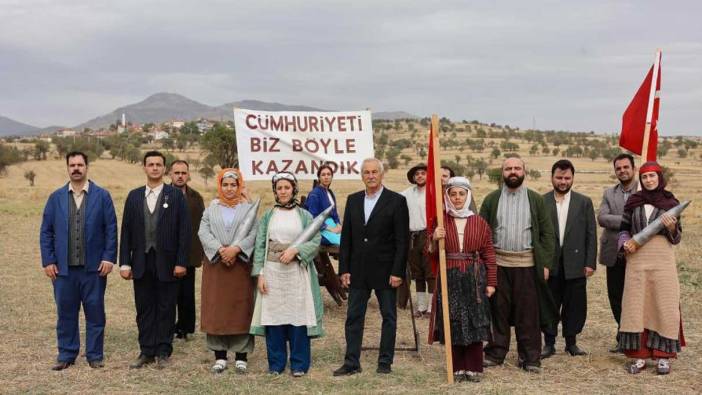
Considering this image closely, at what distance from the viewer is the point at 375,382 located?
629 cm

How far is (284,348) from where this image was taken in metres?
6.54

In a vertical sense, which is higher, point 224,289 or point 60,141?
point 60,141

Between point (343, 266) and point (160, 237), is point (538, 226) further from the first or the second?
point (160, 237)

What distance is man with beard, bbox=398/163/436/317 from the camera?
28.3 ft

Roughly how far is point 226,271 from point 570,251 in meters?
3.38

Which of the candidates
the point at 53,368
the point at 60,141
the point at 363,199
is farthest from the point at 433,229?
the point at 60,141

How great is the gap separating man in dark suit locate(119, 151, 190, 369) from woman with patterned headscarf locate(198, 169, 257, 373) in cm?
38

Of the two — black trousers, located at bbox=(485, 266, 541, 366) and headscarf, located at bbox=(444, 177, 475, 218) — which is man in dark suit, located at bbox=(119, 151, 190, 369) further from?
black trousers, located at bbox=(485, 266, 541, 366)

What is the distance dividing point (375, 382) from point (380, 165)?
189cm

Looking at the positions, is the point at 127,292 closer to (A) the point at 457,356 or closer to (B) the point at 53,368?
(B) the point at 53,368

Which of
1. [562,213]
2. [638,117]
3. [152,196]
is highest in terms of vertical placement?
[638,117]

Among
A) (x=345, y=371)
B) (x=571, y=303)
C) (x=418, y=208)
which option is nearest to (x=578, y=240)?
(x=571, y=303)

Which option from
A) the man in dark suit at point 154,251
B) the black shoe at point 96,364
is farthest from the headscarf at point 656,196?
the black shoe at point 96,364

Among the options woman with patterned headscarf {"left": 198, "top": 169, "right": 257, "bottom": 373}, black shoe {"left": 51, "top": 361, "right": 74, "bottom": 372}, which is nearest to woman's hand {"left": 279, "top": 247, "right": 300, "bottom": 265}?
woman with patterned headscarf {"left": 198, "top": 169, "right": 257, "bottom": 373}
